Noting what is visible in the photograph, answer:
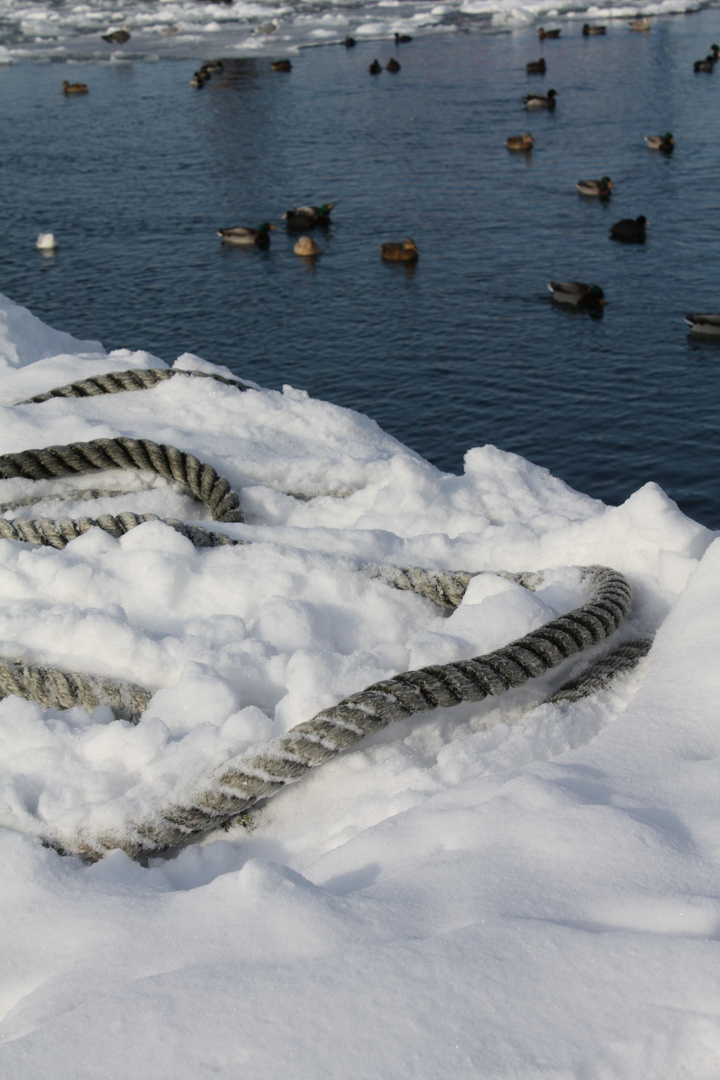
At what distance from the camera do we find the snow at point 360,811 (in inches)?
94.6

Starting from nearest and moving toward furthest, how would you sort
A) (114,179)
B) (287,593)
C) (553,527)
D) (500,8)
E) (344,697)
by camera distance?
(344,697) < (287,593) < (553,527) < (114,179) < (500,8)

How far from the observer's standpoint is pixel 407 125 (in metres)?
28.7

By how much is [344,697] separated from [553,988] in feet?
5.37

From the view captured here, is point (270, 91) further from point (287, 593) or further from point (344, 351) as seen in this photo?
point (287, 593)

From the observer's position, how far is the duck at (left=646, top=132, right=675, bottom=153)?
2404 cm

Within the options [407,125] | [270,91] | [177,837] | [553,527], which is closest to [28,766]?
[177,837]

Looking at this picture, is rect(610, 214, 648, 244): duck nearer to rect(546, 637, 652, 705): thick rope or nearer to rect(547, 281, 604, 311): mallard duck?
rect(547, 281, 604, 311): mallard duck

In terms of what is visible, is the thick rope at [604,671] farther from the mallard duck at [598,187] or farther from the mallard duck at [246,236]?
the mallard duck at [598,187]

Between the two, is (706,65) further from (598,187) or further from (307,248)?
(307,248)

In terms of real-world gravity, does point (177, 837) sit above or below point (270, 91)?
below

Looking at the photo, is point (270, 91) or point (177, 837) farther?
point (270, 91)

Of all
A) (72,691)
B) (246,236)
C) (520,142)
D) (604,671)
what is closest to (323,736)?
(72,691)

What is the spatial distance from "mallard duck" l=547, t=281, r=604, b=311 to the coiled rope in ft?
41.9

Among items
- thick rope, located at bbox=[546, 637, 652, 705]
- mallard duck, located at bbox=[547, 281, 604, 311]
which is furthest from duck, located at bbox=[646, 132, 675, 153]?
thick rope, located at bbox=[546, 637, 652, 705]
